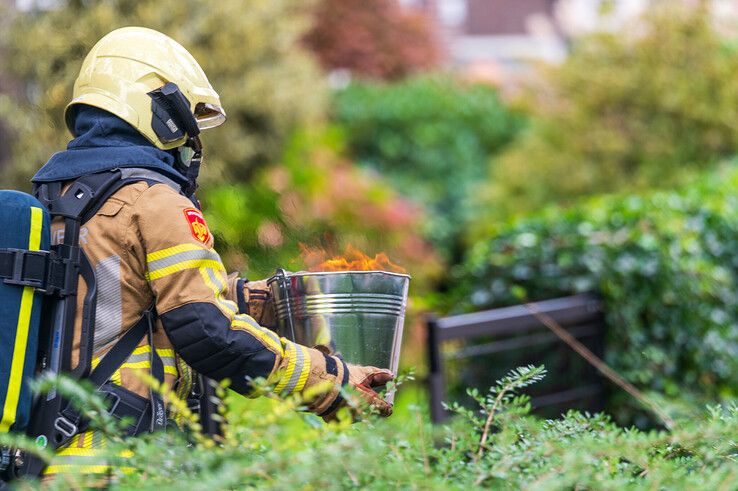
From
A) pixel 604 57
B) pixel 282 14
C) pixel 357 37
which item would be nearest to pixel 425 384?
pixel 282 14

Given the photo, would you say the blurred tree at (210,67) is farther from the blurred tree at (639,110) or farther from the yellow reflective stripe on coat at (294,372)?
the yellow reflective stripe on coat at (294,372)

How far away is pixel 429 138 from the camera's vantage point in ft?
48.4

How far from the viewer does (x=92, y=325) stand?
242cm

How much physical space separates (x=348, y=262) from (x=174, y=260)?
0.66 m

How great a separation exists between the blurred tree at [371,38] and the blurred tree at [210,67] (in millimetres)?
8040

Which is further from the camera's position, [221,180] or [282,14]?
[282,14]

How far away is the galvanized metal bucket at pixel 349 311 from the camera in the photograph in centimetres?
259

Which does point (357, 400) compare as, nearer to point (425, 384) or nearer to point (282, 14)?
point (425, 384)

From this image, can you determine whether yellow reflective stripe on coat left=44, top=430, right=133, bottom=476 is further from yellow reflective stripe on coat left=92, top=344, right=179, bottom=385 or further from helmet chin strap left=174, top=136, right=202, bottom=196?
helmet chin strap left=174, top=136, right=202, bottom=196

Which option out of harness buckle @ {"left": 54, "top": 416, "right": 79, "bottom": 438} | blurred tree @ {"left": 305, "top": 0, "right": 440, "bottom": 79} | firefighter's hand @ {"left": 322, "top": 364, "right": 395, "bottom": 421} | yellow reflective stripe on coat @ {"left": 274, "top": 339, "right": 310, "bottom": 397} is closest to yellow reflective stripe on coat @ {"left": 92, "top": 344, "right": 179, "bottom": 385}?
harness buckle @ {"left": 54, "top": 416, "right": 79, "bottom": 438}

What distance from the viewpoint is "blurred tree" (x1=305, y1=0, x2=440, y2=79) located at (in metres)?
18.5

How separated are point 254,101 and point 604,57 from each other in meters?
3.86

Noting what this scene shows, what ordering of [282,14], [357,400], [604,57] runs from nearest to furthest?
[357,400] → [282,14] → [604,57]

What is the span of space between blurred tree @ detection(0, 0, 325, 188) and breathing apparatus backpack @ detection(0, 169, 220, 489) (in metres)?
3.61
